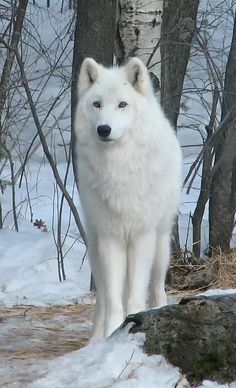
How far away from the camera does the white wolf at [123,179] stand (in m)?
4.98

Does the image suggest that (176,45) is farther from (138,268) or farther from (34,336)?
(34,336)

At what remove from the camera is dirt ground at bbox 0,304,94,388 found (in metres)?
4.16

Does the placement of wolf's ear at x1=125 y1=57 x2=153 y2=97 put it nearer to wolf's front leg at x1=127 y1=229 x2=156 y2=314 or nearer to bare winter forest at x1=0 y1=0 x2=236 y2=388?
wolf's front leg at x1=127 y1=229 x2=156 y2=314

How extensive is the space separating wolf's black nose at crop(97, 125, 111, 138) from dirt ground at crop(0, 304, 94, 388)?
132 centimetres

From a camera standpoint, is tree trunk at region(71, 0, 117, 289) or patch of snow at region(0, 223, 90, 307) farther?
patch of snow at region(0, 223, 90, 307)

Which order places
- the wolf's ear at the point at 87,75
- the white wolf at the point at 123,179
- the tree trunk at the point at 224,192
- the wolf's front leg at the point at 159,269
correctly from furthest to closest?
1. the tree trunk at the point at 224,192
2. the wolf's front leg at the point at 159,269
3. the wolf's ear at the point at 87,75
4. the white wolf at the point at 123,179

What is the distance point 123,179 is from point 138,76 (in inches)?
25.6

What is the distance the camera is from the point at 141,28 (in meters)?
6.53

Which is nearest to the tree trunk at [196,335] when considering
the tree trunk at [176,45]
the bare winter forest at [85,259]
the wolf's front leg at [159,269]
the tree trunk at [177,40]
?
the bare winter forest at [85,259]

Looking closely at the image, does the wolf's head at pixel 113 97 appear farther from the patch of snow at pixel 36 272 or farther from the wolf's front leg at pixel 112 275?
the patch of snow at pixel 36 272

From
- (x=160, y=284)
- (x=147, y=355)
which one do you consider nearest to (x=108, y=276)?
(x=160, y=284)

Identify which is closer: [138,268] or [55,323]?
[138,268]

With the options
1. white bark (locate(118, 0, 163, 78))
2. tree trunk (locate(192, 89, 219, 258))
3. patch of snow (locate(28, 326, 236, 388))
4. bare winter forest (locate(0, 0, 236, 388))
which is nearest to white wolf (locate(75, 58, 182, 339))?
bare winter forest (locate(0, 0, 236, 388))

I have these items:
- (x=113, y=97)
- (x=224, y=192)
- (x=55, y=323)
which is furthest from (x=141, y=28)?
(x=224, y=192)
